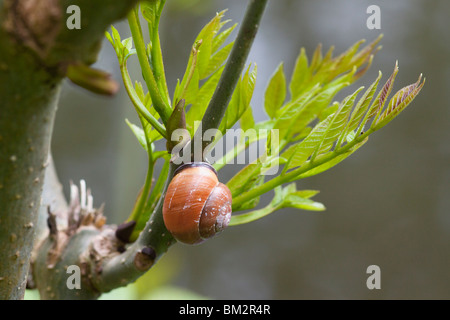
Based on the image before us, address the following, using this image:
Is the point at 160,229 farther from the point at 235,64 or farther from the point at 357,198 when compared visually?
the point at 357,198

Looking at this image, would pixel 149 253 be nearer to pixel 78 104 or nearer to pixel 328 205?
pixel 328 205

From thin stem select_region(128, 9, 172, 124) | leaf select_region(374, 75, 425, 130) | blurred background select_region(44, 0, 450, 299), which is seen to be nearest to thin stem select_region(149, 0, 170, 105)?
thin stem select_region(128, 9, 172, 124)

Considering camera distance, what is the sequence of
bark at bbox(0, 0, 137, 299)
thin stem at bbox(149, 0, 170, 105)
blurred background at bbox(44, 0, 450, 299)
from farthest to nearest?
1. blurred background at bbox(44, 0, 450, 299)
2. thin stem at bbox(149, 0, 170, 105)
3. bark at bbox(0, 0, 137, 299)

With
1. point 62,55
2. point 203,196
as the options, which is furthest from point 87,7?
point 203,196

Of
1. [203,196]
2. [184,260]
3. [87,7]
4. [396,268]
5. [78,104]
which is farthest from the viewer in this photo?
[78,104]

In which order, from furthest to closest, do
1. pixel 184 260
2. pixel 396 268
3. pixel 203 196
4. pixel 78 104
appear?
1. pixel 78 104
2. pixel 184 260
3. pixel 396 268
4. pixel 203 196

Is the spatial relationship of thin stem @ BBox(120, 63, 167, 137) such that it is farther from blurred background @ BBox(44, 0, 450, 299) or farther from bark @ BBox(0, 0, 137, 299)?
blurred background @ BBox(44, 0, 450, 299)
